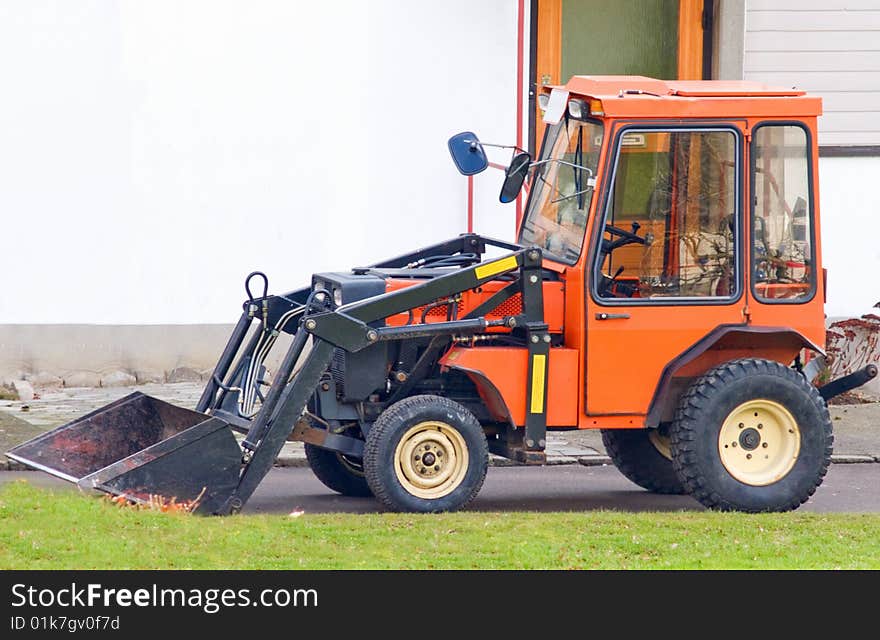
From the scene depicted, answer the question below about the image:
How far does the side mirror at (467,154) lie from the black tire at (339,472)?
6.05ft

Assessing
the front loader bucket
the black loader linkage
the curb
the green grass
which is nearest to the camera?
the green grass

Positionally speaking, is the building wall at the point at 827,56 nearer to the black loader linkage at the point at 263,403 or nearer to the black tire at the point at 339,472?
the black loader linkage at the point at 263,403

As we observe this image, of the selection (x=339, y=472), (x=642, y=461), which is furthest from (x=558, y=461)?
(x=339, y=472)

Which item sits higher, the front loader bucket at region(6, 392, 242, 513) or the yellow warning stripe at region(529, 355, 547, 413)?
the yellow warning stripe at region(529, 355, 547, 413)

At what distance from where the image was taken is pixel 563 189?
973cm

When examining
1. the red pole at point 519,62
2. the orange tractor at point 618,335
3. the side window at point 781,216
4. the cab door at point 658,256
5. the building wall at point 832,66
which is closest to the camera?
the orange tractor at point 618,335

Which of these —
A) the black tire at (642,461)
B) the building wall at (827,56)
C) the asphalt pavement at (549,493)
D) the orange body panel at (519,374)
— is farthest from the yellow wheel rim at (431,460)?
the building wall at (827,56)

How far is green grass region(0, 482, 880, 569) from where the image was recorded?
24.3 feet

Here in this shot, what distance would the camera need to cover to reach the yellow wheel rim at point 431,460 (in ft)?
29.3

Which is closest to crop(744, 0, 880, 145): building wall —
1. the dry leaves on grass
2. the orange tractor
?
the orange tractor

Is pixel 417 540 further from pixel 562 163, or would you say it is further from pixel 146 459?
pixel 562 163

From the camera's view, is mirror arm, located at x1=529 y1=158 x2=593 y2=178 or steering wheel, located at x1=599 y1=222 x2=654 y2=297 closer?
steering wheel, located at x1=599 y1=222 x2=654 y2=297

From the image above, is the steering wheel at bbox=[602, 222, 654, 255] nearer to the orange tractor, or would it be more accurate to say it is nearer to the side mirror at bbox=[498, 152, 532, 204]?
the orange tractor

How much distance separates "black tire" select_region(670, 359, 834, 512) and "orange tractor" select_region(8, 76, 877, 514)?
1cm
